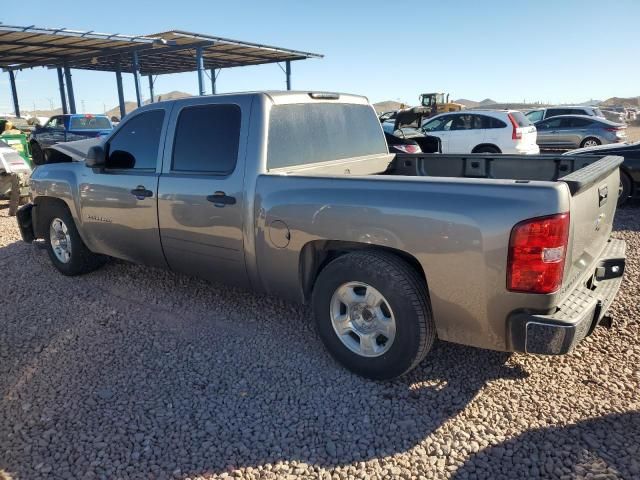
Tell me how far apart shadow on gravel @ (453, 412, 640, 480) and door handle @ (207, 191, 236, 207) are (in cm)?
225

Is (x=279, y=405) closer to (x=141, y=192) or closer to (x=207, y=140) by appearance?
(x=207, y=140)

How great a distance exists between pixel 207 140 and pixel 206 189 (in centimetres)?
41

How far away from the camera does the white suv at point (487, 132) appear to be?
1257 centimetres

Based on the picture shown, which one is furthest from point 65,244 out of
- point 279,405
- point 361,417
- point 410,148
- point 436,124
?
point 436,124

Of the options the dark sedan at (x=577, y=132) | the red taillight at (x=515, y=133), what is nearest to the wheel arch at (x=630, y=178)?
the red taillight at (x=515, y=133)

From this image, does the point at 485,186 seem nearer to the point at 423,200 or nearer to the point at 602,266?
the point at 423,200

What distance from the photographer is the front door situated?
4.27 meters

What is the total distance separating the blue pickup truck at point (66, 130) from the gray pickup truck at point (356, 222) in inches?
513

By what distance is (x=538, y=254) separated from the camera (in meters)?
2.49

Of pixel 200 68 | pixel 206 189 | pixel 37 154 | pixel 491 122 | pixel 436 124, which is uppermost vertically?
pixel 200 68

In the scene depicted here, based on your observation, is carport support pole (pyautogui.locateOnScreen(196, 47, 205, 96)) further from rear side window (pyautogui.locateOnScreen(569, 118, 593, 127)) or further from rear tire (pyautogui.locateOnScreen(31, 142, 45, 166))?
rear side window (pyautogui.locateOnScreen(569, 118, 593, 127))

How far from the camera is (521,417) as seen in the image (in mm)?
2861

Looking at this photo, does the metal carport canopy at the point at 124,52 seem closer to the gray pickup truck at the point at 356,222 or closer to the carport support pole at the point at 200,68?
the carport support pole at the point at 200,68

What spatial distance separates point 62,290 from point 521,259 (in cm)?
440
